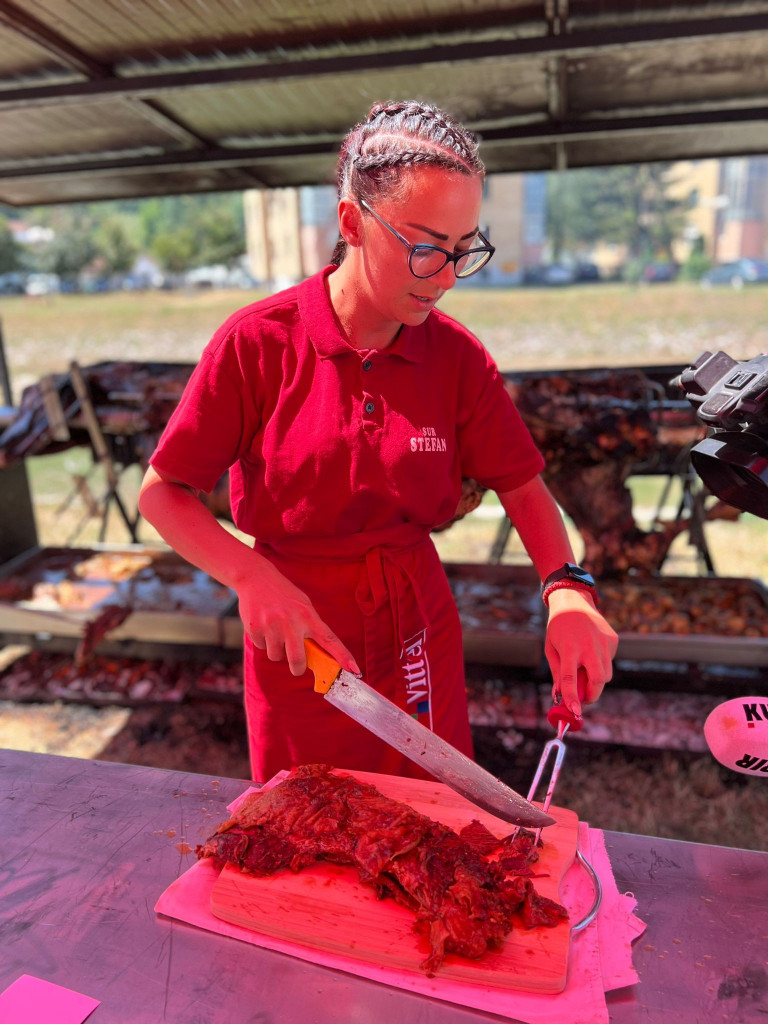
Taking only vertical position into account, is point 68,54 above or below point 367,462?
above

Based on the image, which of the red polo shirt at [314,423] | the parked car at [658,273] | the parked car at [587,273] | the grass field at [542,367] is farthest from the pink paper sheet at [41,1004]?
the parked car at [587,273]

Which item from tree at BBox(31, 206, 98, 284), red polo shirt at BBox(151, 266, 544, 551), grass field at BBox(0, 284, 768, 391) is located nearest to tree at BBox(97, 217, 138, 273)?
→ tree at BBox(31, 206, 98, 284)

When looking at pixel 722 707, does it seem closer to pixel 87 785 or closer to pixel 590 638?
pixel 590 638

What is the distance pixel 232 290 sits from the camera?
42.0 meters

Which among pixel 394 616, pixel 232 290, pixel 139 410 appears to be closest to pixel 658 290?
pixel 232 290

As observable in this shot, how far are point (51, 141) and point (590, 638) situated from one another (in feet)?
14.0

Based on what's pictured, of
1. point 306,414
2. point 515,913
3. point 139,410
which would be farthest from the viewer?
point 139,410

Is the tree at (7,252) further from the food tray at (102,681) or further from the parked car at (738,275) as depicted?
the food tray at (102,681)

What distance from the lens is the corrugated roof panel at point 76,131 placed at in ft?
13.2

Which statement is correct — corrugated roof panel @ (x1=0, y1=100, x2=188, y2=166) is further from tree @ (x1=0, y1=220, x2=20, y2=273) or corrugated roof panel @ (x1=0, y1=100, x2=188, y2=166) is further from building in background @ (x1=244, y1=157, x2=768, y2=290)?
tree @ (x1=0, y1=220, x2=20, y2=273)

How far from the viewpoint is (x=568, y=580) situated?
1.96 m

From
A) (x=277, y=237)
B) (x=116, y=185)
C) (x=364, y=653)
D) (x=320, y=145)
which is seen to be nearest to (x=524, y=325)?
(x=116, y=185)

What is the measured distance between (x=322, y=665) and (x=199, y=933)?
56cm

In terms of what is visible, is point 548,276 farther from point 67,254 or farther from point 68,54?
point 68,54
